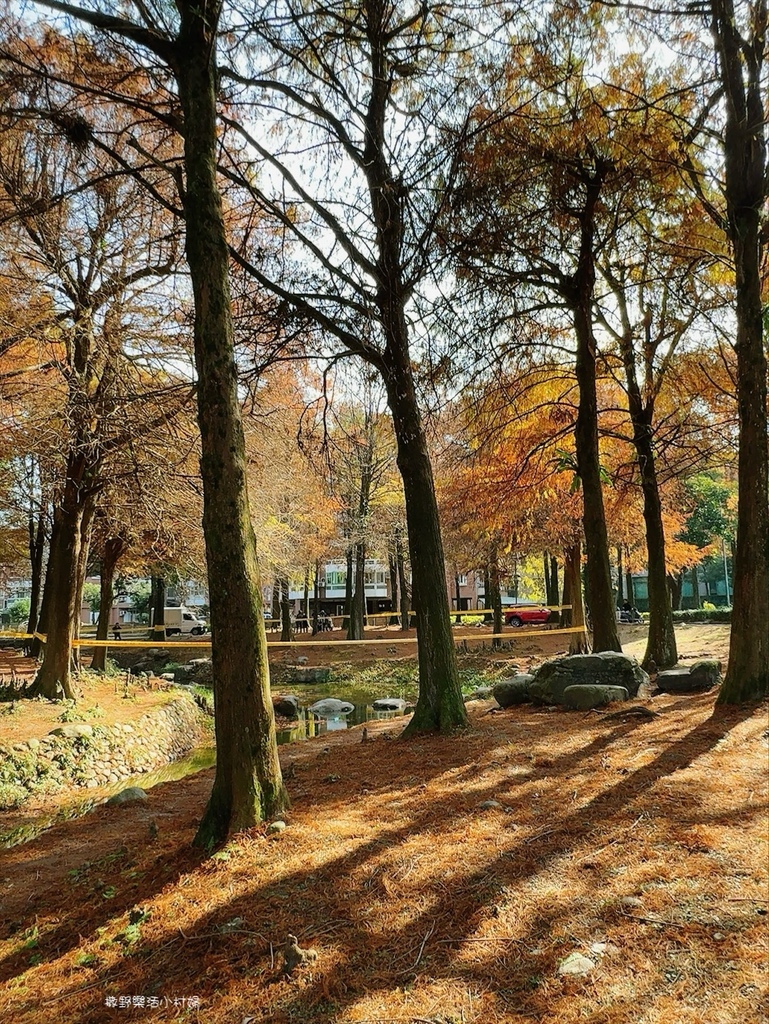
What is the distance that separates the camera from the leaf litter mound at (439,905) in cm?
207

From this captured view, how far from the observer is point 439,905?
266cm

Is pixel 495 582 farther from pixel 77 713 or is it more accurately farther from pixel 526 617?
pixel 77 713

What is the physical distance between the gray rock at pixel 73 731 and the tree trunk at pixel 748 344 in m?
7.86

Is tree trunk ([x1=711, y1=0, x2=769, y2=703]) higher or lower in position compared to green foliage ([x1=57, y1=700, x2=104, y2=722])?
higher

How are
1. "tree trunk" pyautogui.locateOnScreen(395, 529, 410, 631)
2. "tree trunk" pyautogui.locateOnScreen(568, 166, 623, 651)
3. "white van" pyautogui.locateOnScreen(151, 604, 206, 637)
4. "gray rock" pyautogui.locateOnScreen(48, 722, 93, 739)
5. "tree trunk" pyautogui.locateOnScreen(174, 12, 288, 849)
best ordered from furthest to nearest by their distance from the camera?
"white van" pyautogui.locateOnScreen(151, 604, 206, 637)
"tree trunk" pyautogui.locateOnScreen(395, 529, 410, 631)
"tree trunk" pyautogui.locateOnScreen(568, 166, 623, 651)
"gray rock" pyautogui.locateOnScreen(48, 722, 93, 739)
"tree trunk" pyautogui.locateOnScreen(174, 12, 288, 849)

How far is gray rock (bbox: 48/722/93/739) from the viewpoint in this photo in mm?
8266

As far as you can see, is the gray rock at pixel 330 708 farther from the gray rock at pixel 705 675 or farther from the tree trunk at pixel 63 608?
the gray rock at pixel 705 675

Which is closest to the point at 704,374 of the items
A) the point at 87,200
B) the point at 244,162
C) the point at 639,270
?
the point at 639,270

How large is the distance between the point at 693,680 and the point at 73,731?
315 inches

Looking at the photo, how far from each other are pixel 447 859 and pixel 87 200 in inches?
300

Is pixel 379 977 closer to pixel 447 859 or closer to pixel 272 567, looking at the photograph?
pixel 447 859

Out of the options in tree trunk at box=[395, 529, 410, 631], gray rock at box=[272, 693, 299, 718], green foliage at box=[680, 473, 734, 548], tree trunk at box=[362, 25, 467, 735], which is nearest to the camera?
tree trunk at box=[362, 25, 467, 735]

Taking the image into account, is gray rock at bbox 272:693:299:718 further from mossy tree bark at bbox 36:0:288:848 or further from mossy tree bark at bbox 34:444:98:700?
mossy tree bark at bbox 36:0:288:848

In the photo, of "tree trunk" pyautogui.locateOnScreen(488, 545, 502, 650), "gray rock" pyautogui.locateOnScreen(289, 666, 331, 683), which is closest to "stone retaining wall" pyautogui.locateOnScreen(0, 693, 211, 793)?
"gray rock" pyautogui.locateOnScreen(289, 666, 331, 683)
